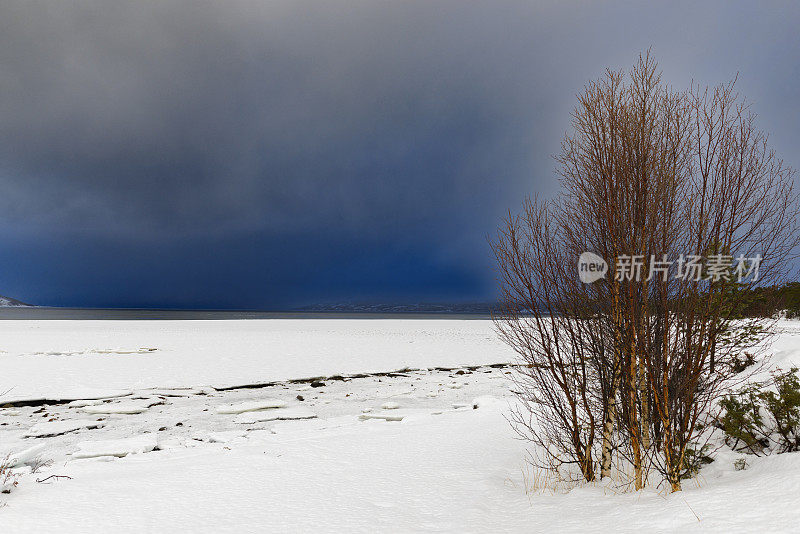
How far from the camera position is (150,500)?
3869 mm

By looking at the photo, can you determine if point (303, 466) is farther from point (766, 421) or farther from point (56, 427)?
point (56, 427)

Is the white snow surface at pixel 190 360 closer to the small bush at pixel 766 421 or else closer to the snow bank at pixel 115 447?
the snow bank at pixel 115 447

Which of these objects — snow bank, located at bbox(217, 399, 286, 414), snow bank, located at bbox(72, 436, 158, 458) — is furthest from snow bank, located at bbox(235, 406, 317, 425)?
snow bank, located at bbox(72, 436, 158, 458)

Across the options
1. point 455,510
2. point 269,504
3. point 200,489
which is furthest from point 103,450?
point 455,510

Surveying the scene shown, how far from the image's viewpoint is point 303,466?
16.8ft

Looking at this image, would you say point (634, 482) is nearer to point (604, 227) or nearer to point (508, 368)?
point (604, 227)

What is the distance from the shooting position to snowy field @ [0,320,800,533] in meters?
3.28

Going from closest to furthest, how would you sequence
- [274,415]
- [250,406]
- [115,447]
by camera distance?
[115,447]
[274,415]
[250,406]

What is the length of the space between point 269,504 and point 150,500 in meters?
1.09

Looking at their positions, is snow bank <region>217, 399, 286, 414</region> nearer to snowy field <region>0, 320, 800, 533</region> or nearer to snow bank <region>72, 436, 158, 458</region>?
snowy field <region>0, 320, 800, 533</region>

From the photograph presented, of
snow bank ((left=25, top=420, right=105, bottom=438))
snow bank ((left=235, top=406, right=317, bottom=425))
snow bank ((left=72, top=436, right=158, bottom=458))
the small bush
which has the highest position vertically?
the small bush

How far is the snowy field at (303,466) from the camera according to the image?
129 inches

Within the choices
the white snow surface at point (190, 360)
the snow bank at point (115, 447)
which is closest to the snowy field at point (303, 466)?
the snow bank at point (115, 447)

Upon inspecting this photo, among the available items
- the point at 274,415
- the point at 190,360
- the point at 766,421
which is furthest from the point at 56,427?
the point at 766,421
